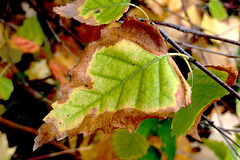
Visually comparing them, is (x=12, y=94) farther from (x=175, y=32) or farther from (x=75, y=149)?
(x=175, y=32)

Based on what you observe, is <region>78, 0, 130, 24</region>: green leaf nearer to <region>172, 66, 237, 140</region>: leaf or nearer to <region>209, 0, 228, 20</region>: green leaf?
<region>172, 66, 237, 140</region>: leaf

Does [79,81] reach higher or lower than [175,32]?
higher

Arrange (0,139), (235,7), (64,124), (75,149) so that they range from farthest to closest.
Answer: (235,7) → (75,149) → (0,139) → (64,124)

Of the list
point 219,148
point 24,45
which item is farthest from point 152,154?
point 24,45

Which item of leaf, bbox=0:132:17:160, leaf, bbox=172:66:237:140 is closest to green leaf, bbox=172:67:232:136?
leaf, bbox=172:66:237:140

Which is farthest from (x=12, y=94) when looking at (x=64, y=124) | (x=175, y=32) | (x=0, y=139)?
Result: (x=175, y=32)

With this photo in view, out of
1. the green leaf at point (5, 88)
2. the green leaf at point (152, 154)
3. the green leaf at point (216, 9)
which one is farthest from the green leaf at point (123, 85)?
the green leaf at point (216, 9)

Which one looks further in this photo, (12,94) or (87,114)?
(12,94)
